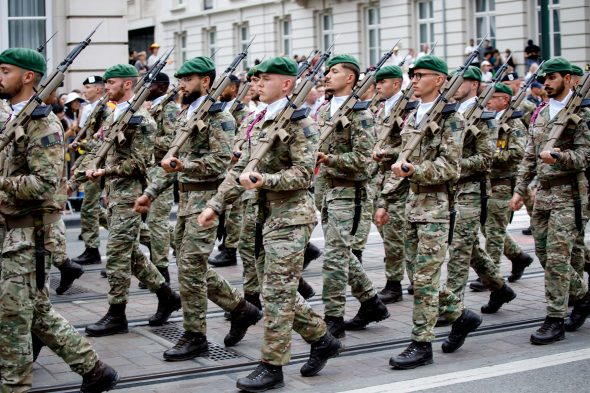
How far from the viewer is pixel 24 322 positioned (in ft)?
19.6

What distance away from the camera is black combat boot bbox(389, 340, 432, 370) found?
7219 mm

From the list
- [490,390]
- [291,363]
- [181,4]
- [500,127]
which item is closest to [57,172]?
[291,363]

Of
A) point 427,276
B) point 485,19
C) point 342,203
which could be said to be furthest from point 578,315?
point 485,19

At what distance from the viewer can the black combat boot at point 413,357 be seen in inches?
284

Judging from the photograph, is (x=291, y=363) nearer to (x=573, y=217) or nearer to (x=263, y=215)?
(x=263, y=215)

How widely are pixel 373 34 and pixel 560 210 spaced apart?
2669cm

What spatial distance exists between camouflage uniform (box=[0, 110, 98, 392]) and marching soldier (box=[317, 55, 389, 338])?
2455mm

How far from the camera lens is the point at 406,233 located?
7.77 m

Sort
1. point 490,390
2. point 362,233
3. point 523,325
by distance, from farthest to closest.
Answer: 1. point 362,233
2. point 523,325
3. point 490,390

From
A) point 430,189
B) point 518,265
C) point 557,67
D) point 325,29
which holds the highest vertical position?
point 325,29

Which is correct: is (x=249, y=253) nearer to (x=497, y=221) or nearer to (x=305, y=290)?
(x=305, y=290)

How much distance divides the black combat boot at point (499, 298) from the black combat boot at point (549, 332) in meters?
1.02

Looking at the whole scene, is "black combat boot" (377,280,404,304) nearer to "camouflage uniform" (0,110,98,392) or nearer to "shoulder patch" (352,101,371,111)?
"shoulder patch" (352,101,371,111)

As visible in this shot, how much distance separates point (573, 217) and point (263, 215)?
2.75m
